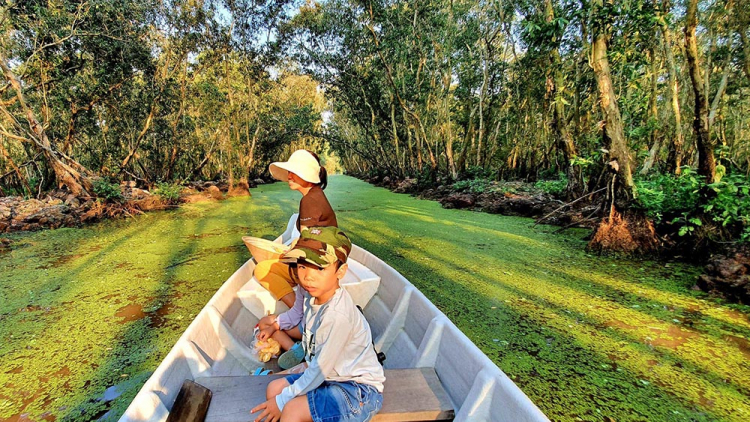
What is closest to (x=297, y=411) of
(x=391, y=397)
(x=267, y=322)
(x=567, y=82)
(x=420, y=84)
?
(x=391, y=397)

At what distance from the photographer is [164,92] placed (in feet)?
39.0

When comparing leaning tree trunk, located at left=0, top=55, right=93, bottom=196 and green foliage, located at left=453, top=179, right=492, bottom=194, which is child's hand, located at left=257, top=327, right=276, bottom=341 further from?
green foliage, located at left=453, top=179, right=492, bottom=194

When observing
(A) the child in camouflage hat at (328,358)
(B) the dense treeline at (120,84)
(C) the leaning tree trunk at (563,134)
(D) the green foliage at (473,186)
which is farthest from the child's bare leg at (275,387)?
(D) the green foliage at (473,186)

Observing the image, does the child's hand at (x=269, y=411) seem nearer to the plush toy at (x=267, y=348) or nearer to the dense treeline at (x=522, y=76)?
the plush toy at (x=267, y=348)

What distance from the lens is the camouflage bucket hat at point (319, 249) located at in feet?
4.55

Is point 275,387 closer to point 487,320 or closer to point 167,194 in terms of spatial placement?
point 487,320

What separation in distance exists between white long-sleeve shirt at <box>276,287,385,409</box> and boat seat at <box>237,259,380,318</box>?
1.20m

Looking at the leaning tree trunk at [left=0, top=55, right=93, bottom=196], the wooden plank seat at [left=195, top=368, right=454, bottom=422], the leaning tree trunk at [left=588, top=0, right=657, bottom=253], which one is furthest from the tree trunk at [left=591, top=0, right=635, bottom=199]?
the leaning tree trunk at [left=0, top=55, right=93, bottom=196]

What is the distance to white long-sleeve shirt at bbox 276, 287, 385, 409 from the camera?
54.6 inches

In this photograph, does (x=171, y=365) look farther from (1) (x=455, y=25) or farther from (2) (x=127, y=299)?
(1) (x=455, y=25)

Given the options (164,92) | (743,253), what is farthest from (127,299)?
(164,92)

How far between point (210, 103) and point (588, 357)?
15.4m

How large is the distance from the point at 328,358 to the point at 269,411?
1.13 ft

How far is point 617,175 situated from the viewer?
4.55m
